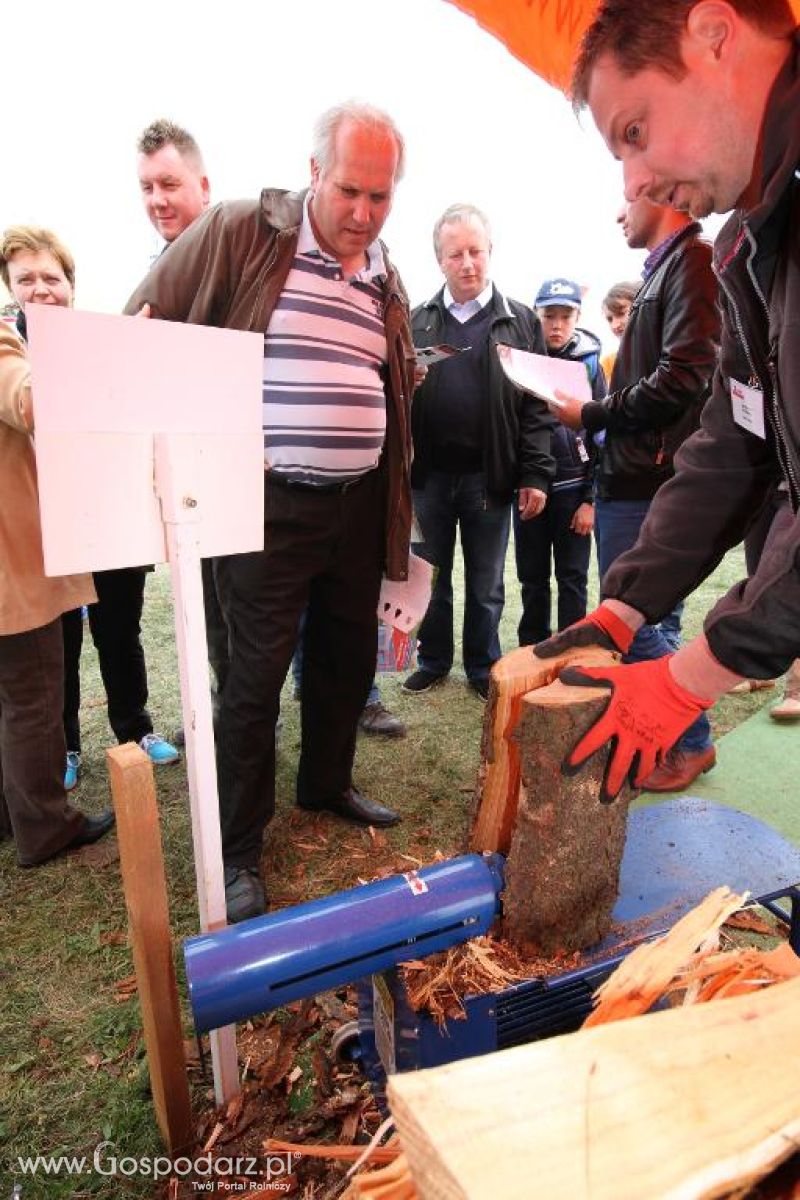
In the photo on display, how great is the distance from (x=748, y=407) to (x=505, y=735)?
30.9 inches

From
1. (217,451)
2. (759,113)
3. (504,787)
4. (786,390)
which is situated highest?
(759,113)

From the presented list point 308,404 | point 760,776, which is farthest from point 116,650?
point 760,776

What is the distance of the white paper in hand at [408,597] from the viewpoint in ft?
7.65

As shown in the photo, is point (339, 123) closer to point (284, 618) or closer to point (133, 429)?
point (133, 429)

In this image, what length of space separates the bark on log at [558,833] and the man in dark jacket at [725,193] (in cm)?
4

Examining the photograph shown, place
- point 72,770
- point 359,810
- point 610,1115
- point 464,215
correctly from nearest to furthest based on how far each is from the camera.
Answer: point 610,1115, point 359,810, point 72,770, point 464,215

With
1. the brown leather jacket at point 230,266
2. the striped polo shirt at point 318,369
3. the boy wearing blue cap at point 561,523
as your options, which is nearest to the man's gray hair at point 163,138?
the brown leather jacket at point 230,266

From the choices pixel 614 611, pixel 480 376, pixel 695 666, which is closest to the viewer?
pixel 695 666

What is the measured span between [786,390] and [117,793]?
48.0 inches

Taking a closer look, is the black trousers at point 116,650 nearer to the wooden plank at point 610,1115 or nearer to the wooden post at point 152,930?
the wooden post at point 152,930

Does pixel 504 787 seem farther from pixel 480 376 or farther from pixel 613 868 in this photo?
pixel 480 376

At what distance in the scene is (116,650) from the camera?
107 inches

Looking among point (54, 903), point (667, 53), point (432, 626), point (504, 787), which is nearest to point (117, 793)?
point (504, 787)

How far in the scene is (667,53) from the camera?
1.02 metres
